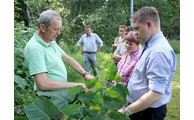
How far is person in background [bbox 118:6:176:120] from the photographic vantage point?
123 cm

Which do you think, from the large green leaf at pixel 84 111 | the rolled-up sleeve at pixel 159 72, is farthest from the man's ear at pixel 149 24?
the large green leaf at pixel 84 111

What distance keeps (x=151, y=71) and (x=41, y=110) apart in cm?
88

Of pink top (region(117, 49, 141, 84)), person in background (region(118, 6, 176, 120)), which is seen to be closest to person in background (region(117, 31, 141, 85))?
pink top (region(117, 49, 141, 84))

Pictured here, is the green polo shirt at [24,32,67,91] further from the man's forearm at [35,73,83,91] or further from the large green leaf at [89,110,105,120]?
the large green leaf at [89,110,105,120]

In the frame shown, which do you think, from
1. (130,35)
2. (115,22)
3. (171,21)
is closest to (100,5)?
(115,22)

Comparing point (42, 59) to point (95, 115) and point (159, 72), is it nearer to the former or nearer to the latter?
point (95, 115)

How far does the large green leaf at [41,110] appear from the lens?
80 cm

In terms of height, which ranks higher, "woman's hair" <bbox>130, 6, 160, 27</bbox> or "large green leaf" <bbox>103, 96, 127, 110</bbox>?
"woman's hair" <bbox>130, 6, 160, 27</bbox>

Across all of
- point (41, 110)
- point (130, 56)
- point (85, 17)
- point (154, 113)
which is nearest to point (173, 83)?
point (130, 56)

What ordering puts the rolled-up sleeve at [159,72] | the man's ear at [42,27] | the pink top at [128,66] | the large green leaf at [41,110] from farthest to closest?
1. the pink top at [128,66]
2. the man's ear at [42,27]
3. the rolled-up sleeve at [159,72]
4. the large green leaf at [41,110]

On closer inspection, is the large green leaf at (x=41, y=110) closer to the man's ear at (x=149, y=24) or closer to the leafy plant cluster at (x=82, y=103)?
the leafy plant cluster at (x=82, y=103)

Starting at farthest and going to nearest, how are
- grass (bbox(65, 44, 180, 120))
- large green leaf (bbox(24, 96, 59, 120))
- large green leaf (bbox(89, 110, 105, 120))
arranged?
grass (bbox(65, 44, 180, 120)) → large green leaf (bbox(89, 110, 105, 120)) → large green leaf (bbox(24, 96, 59, 120))

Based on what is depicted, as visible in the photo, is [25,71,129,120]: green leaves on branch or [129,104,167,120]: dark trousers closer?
[25,71,129,120]: green leaves on branch

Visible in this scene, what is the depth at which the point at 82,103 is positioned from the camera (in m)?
1.03
